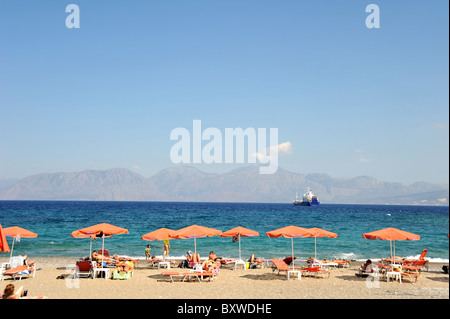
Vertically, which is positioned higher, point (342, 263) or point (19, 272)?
point (19, 272)

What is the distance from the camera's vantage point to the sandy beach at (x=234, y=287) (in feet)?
40.8

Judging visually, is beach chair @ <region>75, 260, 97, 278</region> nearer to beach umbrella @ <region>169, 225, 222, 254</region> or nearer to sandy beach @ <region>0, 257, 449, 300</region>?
sandy beach @ <region>0, 257, 449, 300</region>

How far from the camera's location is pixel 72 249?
30.1 metres

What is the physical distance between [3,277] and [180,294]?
307 inches

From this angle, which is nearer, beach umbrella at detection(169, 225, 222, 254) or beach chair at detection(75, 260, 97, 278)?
beach chair at detection(75, 260, 97, 278)

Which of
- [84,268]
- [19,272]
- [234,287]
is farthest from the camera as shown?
[84,268]

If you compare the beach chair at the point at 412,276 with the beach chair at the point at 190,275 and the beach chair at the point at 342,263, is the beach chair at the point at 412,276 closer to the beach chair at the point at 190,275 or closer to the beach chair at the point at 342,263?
the beach chair at the point at 342,263

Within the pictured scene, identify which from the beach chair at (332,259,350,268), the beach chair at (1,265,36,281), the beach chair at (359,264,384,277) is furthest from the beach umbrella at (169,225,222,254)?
the beach chair at (332,259,350,268)

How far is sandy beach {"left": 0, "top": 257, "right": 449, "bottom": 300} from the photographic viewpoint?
40.8 ft

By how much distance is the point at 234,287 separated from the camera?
1404 centimetres

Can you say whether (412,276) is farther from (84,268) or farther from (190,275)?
(84,268)

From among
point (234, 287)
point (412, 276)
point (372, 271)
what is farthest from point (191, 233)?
point (412, 276)

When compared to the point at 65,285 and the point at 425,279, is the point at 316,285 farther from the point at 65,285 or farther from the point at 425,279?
the point at 65,285
